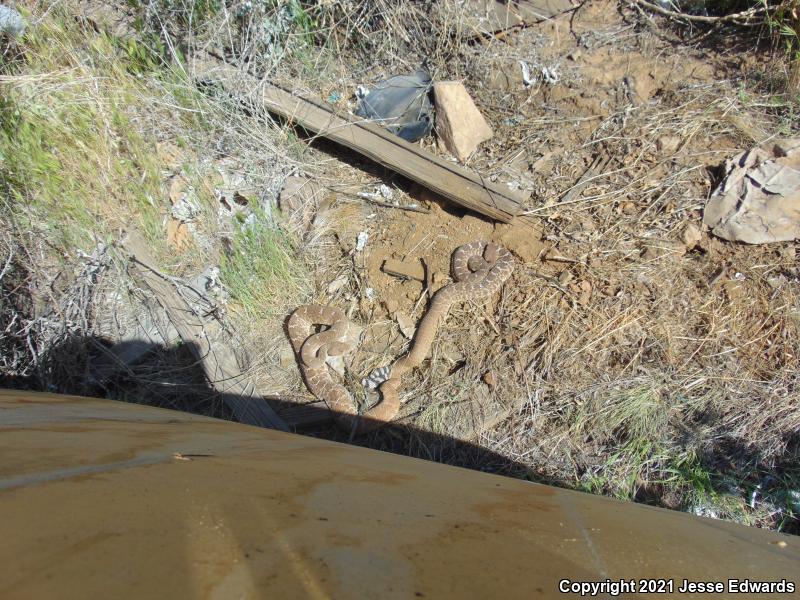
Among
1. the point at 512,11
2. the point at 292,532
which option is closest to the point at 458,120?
the point at 512,11

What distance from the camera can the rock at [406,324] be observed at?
3.90m

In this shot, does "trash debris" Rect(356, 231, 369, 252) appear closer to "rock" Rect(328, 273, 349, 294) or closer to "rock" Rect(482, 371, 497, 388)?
"rock" Rect(328, 273, 349, 294)

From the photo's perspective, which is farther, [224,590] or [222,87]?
[222,87]

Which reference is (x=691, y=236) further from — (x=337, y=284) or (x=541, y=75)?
(x=337, y=284)

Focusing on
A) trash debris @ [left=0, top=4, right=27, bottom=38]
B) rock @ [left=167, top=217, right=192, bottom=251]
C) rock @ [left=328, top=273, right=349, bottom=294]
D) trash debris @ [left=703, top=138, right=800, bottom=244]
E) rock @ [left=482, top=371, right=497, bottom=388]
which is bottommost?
rock @ [left=482, top=371, right=497, bottom=388]

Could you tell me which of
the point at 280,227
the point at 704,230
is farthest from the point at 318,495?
the point at 704,230

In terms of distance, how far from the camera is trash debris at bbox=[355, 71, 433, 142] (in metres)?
4.67

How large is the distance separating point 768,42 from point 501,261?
3.29 m

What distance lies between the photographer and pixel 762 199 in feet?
11.6

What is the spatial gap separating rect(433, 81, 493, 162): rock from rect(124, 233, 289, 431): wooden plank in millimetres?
2718

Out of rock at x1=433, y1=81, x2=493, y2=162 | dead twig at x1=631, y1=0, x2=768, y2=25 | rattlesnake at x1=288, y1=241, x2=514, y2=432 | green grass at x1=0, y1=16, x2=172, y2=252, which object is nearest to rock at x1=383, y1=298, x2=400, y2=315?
rattlesnake at x1=288, y1=241, x2=514, y2=432

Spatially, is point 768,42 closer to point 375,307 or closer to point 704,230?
point 704,230

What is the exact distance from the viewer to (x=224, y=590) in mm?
829

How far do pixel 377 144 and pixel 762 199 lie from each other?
119 inches
